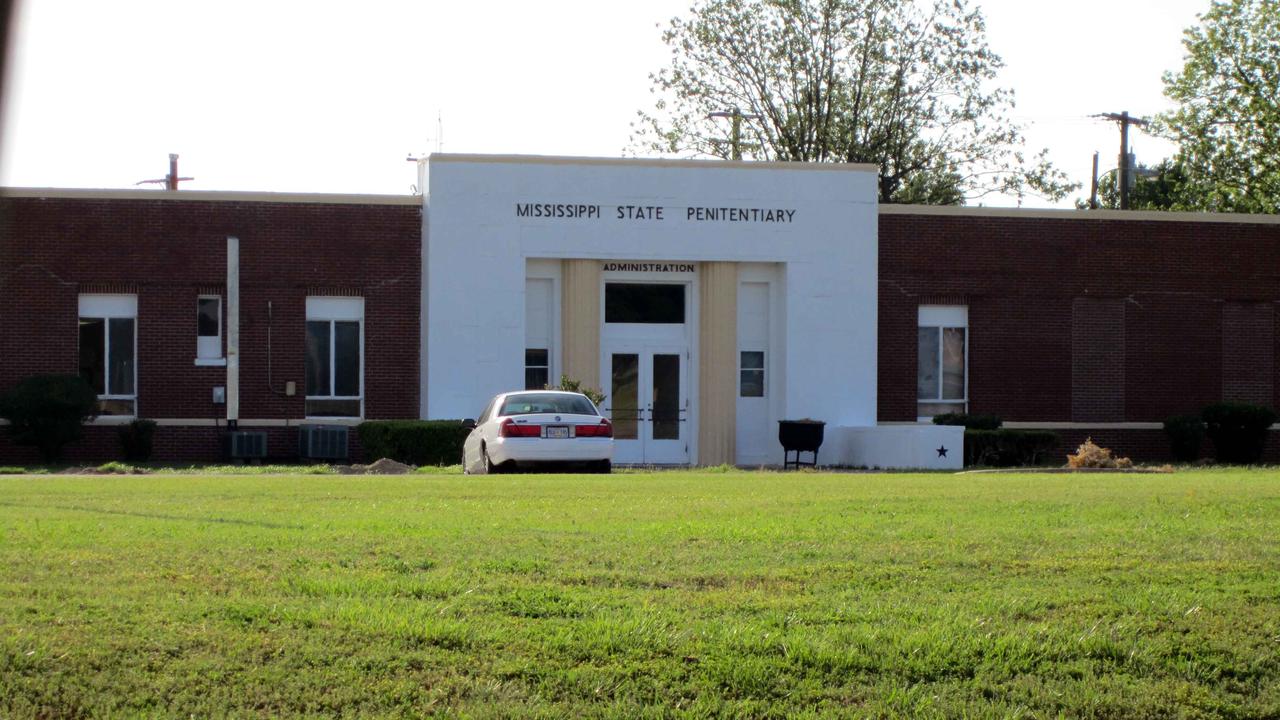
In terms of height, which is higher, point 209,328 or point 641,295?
point 641,295

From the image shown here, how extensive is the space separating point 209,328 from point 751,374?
37.3 ft

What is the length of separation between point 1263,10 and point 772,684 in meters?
46.5

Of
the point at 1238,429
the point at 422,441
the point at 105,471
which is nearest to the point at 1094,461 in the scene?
the point at 1238,429

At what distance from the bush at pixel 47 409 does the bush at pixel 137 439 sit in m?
0.89

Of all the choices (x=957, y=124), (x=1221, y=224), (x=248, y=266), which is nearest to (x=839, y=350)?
(x=1221, y=224)

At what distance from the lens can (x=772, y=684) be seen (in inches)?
295

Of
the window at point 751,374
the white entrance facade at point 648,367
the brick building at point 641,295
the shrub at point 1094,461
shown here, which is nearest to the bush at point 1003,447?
the brick building at point 641,295

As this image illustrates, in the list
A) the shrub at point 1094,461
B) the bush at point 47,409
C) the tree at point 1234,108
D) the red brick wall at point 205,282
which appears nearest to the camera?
the shrub at point 1094,461

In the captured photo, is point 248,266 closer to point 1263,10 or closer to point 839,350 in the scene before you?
point 839,350

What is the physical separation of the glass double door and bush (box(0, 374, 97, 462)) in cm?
1058

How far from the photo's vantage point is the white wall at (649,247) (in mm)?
32250

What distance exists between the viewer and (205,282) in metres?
31.9

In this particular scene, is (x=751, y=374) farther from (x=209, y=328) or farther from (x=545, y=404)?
(x=209, y=328)

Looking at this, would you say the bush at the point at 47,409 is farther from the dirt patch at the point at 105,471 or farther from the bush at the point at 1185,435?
the bush at the point at 1185,435
